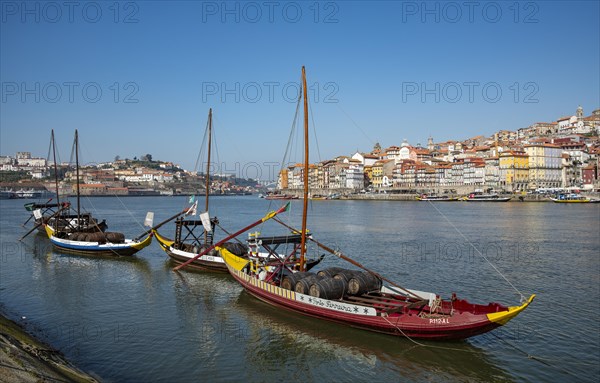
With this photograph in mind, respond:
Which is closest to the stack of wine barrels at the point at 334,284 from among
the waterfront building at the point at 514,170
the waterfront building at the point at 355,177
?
the waterfront building at the point at 514,170

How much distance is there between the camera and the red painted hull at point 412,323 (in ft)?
44.2

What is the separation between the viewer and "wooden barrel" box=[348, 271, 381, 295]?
1623cm

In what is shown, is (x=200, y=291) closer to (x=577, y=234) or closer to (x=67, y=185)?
(x=577, y=234)

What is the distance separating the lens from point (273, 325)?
16.6 m

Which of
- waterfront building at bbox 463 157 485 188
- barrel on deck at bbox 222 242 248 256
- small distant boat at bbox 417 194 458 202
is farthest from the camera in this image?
waterfront building at bbox 463 157 485 188

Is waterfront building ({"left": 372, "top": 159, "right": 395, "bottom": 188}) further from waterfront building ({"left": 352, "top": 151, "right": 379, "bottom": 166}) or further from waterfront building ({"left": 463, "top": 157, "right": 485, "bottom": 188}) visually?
waterfront building ({"left": 463, "top": 157, "right": 485, "bottom": 188})

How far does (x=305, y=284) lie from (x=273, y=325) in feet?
6.07

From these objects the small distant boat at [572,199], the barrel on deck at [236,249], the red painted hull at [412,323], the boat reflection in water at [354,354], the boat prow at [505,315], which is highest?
the small distant boat at [572,199]

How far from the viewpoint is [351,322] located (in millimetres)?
15281

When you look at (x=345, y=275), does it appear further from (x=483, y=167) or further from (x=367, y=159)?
(x=367, y=159)

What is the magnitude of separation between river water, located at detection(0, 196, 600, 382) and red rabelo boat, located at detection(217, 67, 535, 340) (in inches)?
20.4

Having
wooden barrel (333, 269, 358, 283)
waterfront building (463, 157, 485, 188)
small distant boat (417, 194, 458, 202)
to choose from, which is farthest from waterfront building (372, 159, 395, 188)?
wooden barrel (333, 269, 358, 283)

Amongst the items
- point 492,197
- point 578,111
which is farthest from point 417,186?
point 578,111

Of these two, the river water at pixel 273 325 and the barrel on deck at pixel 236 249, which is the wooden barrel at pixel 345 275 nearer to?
the river water at pixel 273 325
